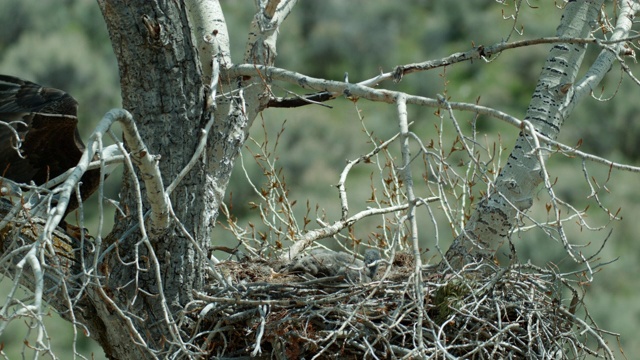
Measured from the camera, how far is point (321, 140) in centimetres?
2808

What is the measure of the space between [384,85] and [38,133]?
21439 mm

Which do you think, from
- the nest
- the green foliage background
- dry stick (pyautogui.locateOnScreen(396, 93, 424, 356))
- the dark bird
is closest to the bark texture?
the nest

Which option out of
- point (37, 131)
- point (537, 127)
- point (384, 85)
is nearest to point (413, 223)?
point (537, 127)

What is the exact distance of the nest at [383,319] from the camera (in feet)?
16.2


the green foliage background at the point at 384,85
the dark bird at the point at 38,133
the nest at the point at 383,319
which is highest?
the green foliage background at the point at 384,85

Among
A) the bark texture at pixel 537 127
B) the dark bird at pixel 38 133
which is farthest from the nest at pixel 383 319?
the dark bird at pixel 38 133

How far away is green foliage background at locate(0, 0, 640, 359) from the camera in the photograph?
22859 millimetres

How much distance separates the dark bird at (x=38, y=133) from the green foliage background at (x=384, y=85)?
14.0 metres

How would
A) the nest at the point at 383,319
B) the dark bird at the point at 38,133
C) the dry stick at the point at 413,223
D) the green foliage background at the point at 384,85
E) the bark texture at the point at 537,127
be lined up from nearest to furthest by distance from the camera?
the dry stick at the point at 413,223 < the nest at the point at 383,319 < the bark texture at the point at 537,127 < the dark bird at the point at 38,133 < the green foliage background at the point at 384,85

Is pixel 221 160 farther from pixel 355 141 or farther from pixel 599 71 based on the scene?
pixel 355 141

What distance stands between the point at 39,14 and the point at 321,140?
1247cm

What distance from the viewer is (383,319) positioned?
199 inches

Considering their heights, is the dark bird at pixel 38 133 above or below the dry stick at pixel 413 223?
above

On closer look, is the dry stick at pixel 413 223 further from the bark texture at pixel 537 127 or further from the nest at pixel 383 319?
the bark texture at pixel 537 127
